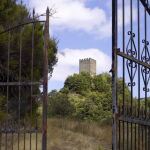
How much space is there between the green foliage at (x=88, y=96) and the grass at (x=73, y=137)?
428 centimetres

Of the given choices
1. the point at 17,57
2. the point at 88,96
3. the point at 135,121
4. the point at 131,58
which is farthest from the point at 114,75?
the point at 88,96

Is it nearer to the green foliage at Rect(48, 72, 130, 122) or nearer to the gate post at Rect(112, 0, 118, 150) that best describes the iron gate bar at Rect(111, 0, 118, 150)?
the gate post at Rect(112, 0, 118, 150)

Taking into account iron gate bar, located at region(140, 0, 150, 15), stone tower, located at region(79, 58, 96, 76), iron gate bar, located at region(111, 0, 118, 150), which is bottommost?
iron gate bar, located at region(111, 0, 118, 150)

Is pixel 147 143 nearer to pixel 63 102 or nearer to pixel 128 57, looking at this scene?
pixel 128 57

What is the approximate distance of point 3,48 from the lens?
8.92 m

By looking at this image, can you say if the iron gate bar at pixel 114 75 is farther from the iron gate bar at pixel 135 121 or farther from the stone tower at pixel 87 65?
the stone tower at pixel 87 65

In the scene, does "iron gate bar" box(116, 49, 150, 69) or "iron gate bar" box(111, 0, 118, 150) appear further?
"iron gate bar" box(116, 49, 150, 69)

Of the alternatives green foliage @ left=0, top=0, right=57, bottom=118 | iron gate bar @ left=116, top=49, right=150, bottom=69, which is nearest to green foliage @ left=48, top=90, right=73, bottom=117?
green foliage @ left=0, top=0, right=57, bottom=118

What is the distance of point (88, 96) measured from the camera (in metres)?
21.5

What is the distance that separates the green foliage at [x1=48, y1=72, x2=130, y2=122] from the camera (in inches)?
727

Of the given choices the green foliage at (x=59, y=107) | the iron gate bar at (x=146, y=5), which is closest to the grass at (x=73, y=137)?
the green foliage at (x=59, y=107)

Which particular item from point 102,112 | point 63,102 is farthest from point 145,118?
point 102,112

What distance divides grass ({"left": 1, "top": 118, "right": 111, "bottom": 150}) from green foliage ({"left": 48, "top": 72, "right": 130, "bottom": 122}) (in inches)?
169

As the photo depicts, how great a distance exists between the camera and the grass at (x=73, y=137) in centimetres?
939
